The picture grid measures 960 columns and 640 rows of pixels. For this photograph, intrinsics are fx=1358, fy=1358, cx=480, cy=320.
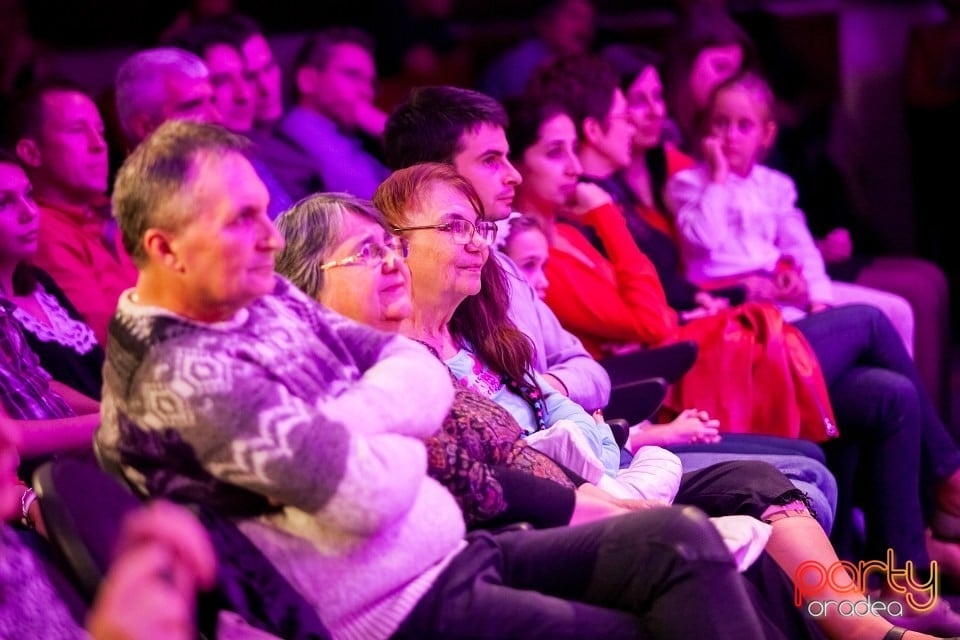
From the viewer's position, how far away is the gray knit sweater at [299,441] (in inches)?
62.6

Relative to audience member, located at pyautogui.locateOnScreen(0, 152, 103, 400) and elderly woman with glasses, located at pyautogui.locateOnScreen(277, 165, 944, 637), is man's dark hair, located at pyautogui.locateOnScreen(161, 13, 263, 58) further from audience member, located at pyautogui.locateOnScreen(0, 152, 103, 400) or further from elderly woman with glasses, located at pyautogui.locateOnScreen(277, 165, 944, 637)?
elderly woman with glasses, located at pyautogui.locateOnScreen(277, 165, 944, 637)

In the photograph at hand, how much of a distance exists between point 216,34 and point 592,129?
3.56 feet

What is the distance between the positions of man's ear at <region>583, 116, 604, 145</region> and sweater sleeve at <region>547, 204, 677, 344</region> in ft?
1.20

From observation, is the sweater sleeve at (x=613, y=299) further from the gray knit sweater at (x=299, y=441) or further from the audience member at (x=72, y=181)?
the gray knit sweater at (x=299, y=441)

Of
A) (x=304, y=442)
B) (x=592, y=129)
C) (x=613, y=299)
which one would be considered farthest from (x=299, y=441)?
(x=592, y=129)

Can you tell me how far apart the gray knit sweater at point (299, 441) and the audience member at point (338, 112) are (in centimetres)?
188

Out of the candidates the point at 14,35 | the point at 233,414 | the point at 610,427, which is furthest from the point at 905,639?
the point at 14,35

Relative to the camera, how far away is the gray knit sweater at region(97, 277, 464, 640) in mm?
1591

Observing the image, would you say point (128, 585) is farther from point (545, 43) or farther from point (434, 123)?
point (545, 43)

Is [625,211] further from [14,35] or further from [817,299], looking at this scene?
[14,35]

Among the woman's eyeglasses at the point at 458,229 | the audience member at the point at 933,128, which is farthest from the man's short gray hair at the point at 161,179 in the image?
the audience member at the point at 933,128

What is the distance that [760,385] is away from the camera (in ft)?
10.6

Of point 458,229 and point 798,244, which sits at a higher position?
point 458,229

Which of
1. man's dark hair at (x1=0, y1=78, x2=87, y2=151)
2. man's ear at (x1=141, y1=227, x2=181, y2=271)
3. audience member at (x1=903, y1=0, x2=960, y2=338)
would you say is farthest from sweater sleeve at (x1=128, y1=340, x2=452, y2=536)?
audience member at (x1=903, y1=0, x2=960, y2=338)
